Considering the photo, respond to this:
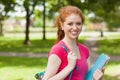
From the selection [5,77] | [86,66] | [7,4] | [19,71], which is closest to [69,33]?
[86,66]

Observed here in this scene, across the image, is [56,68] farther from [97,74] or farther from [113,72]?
[113,72]

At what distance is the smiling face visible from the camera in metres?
3.47

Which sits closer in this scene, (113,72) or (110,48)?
(113,72)

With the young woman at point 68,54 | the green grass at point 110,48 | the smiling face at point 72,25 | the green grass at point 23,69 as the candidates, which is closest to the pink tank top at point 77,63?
the young woman at point 68,54

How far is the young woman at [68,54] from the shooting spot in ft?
11.0

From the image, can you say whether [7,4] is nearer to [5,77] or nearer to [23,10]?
[23,10]

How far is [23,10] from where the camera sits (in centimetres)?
3769

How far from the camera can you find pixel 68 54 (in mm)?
3391

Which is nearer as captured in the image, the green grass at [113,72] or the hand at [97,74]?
the hand at [97,74]

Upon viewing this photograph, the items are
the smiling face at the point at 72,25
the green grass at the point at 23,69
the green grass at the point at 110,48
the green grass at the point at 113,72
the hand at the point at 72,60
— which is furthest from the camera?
the green grass at the point at 110,48

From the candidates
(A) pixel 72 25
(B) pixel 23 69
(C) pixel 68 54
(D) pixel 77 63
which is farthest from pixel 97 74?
(B) pixel 23 69

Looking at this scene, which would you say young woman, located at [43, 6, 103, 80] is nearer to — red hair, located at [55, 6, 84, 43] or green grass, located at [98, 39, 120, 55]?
red hair, located at [55, 6, 84, 43]

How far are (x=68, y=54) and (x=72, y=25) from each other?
29 centimetres

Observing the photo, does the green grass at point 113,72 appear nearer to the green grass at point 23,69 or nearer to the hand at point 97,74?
the green grass at point 23,69
